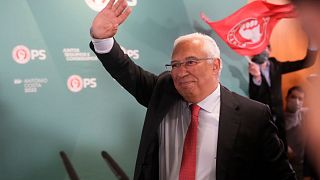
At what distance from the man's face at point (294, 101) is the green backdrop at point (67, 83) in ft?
3.33

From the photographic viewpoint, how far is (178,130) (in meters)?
2.01

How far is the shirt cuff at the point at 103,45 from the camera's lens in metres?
1.93

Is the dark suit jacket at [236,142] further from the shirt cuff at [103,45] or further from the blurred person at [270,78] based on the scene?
the blurred person at [270,78]

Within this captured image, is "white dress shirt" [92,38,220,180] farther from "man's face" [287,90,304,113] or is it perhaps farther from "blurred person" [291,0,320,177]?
"man's face" [287,90,304,113]

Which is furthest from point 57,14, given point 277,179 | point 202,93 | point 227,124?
point 277,179

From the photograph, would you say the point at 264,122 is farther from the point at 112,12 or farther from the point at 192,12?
the point at 192,12

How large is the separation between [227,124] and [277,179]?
382mm

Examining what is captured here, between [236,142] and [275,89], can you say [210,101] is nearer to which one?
[236,142]

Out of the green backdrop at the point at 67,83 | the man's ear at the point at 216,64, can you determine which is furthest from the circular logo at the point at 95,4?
the man's ear at the point at 216,64

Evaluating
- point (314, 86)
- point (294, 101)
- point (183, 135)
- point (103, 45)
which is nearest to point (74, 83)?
point (103, 45)

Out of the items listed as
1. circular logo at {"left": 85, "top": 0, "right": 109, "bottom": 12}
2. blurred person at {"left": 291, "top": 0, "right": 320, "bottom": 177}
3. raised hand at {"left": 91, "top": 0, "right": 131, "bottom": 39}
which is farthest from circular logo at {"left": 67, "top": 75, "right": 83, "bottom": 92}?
blurred person at {"left": 291, "top": 0, "right": 320, "bottom": 177}

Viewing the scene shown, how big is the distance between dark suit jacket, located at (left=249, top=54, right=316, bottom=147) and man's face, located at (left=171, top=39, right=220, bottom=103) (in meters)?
1.46

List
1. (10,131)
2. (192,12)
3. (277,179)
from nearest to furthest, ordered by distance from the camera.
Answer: (277,179) < (10,131) < (192,12)

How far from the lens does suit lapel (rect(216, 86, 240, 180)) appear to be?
185cm
